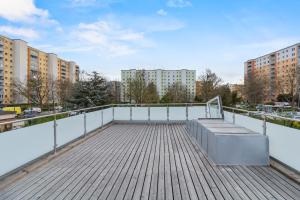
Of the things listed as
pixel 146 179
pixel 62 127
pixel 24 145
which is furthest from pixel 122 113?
pixel 146 179

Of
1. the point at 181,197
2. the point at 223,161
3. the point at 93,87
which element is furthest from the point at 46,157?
the point at 93,87

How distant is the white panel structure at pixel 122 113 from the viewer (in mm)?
10773

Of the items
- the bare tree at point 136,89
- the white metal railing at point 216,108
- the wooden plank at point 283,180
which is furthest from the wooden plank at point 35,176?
the bare tree at point 136,89

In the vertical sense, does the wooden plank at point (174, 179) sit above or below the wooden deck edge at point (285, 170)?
below

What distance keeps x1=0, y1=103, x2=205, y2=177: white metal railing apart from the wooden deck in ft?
1.11

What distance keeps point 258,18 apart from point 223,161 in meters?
11.1

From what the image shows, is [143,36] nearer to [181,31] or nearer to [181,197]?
[181,31]

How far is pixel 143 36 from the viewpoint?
55.9 ft

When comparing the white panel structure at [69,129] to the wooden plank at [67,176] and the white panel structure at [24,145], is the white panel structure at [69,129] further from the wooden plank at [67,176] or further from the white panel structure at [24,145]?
the wooden plank at [67,176]

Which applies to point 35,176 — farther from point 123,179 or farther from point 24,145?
point 123,179

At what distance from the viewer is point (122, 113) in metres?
10.8

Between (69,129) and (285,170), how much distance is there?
4.54 meters

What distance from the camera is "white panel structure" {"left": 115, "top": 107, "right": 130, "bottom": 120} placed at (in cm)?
1077

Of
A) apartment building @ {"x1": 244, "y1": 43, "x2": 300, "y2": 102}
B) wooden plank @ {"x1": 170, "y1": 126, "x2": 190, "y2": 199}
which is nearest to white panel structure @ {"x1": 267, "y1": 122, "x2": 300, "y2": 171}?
wooden plank @ {"x1": 170, "y1": 126, "x2": 190, "y2": 199}
